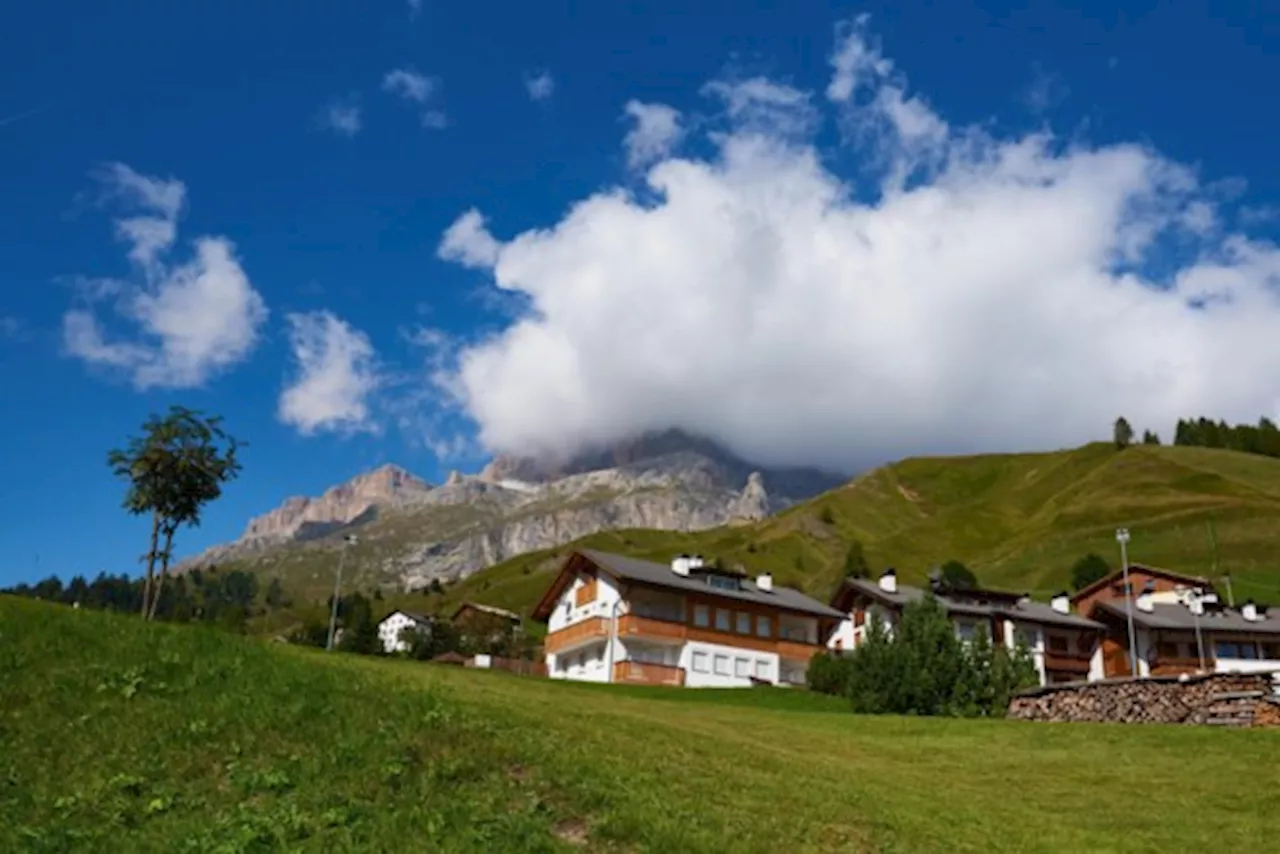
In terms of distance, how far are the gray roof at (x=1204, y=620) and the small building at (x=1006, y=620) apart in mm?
3649

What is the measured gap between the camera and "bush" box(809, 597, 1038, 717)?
159 feet

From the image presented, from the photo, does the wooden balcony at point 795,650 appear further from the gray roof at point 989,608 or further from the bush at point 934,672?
the bush at point 934,672

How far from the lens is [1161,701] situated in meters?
37.4

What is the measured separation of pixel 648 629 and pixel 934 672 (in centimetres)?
3618

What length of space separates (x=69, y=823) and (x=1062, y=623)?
99.3m

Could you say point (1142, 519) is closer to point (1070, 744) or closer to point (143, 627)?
point (1070, 744)

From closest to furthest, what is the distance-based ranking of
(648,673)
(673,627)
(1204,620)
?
(648,673), (673,627), (1204,620)

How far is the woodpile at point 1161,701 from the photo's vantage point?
33.5 m

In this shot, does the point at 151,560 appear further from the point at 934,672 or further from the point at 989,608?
the point at 989,608

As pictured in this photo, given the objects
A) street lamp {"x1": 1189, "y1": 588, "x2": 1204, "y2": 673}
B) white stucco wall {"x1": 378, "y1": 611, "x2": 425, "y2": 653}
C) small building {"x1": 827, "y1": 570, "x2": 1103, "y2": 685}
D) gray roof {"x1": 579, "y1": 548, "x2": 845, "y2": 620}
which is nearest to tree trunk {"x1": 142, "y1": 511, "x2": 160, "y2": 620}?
gray roof {"x1": 579, "y1": 548, "x2": 845, "y2": 620}

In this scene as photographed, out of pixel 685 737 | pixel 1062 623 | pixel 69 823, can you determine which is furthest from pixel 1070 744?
pixel 1062 623

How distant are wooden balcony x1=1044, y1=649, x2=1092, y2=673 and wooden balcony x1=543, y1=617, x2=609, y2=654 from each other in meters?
42.3

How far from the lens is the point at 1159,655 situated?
101m

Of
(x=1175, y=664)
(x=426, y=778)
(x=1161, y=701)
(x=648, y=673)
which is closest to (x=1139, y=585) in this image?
(x=1175, y=664)
